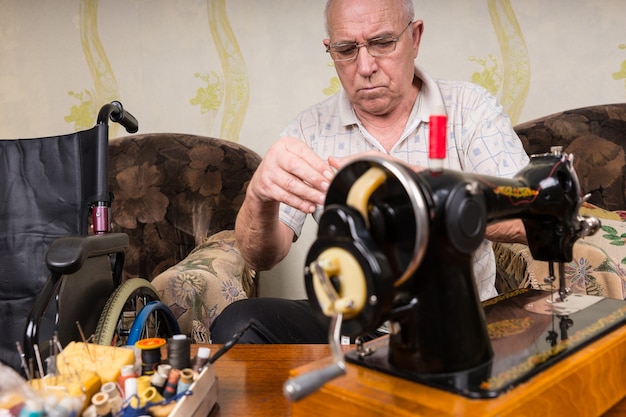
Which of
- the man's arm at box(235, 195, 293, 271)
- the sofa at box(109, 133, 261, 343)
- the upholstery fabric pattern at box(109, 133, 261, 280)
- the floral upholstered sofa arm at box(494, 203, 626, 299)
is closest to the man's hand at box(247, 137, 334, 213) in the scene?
the man's arm at box(235, 195, 293, 271)

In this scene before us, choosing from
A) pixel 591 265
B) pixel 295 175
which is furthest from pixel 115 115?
pixel 591 265

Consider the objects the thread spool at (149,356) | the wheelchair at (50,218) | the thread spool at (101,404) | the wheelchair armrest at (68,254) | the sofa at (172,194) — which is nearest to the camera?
the thread spool at (101,404)

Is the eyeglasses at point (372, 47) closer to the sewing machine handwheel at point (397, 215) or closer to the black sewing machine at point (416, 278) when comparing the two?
the black sewing machine at point (416, 278)

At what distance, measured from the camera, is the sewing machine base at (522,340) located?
0.75 m

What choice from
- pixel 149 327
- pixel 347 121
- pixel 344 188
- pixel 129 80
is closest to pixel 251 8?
pixel 129 80

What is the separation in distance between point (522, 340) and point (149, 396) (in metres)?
0.54

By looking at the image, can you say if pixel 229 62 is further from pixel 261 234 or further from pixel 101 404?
pixel 101 404

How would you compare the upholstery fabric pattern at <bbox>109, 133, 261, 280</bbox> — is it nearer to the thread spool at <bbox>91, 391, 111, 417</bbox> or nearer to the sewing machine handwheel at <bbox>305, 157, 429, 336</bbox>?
the thread spool at <bbox>91, 391, 111, 417</bbox>

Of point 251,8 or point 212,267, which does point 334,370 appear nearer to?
point 212,267

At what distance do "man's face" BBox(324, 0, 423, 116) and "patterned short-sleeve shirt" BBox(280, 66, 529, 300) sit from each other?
0.29 ft

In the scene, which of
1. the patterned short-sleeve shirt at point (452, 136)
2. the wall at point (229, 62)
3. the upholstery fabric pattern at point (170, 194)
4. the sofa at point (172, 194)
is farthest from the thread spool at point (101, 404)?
the wall at point (229, 62)

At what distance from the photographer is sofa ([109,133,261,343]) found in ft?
8.00

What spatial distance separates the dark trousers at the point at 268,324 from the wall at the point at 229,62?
133 centimetres

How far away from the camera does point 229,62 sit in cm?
280
